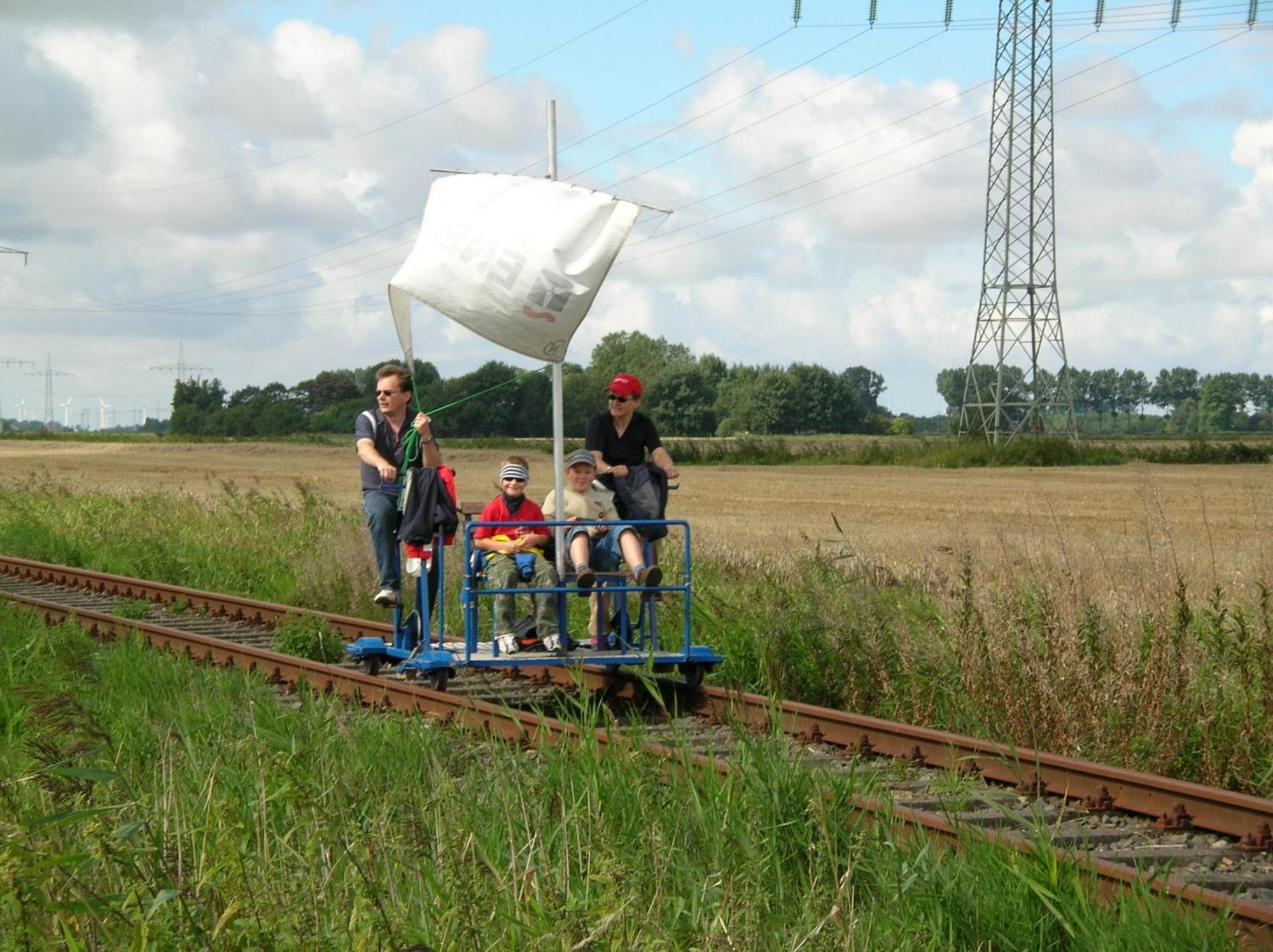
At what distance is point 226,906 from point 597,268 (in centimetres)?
497

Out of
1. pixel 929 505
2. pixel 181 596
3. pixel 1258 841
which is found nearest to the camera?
pixel 1258 841

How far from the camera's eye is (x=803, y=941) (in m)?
4.02

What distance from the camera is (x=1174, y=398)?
494 feet

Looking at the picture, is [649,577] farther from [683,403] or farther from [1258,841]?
[683,403]

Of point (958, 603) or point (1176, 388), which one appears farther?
point (1176, 388)

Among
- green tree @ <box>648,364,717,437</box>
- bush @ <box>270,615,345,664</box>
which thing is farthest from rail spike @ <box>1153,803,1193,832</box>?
green tree @ <box>648,364,717,437</box>

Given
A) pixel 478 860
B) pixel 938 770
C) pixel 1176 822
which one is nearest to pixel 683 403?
pixel 938 770

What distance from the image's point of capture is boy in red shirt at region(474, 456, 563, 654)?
912 centimetres

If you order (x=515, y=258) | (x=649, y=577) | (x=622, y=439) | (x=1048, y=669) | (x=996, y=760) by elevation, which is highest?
(x=515, y=258)

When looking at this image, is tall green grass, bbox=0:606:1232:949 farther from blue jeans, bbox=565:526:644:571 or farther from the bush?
the bush

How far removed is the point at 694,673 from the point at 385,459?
98.9 inches

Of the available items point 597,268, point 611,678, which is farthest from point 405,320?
point 611,678

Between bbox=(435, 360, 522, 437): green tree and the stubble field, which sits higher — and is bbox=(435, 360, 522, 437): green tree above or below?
above

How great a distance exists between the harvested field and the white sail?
3.04 meters
